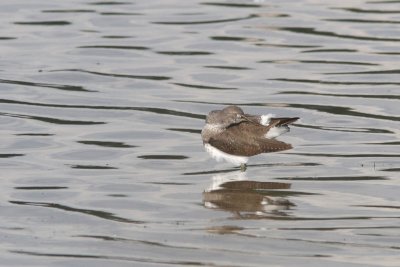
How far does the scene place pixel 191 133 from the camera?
636 inches

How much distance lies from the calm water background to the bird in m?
0.26

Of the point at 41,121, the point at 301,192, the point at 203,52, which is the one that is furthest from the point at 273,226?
the point at 203,52

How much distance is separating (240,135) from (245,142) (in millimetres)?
126

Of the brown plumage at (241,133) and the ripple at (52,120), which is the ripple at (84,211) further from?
the ripple at (52,120)

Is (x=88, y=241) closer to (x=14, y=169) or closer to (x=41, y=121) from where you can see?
(x=14, y=169)

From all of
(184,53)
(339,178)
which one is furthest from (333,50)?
(339,178)

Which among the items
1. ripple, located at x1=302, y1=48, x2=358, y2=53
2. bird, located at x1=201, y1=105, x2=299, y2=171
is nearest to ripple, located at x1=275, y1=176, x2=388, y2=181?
bird, located at x1=201, y1=105, x2=299, y2=171

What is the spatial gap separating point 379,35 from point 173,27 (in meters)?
3.62

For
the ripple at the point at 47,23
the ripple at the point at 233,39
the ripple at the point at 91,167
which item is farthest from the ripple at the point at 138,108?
the ripple at the point at 47,23

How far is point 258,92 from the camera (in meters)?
18.0

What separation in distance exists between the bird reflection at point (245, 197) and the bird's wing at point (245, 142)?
285 mm

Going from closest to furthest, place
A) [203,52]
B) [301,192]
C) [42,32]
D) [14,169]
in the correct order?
[301,192]
[14,169]
[203,52]
[42,32]

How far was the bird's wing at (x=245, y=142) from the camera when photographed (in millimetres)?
14156

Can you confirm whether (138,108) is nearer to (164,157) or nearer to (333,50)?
(164,157)
